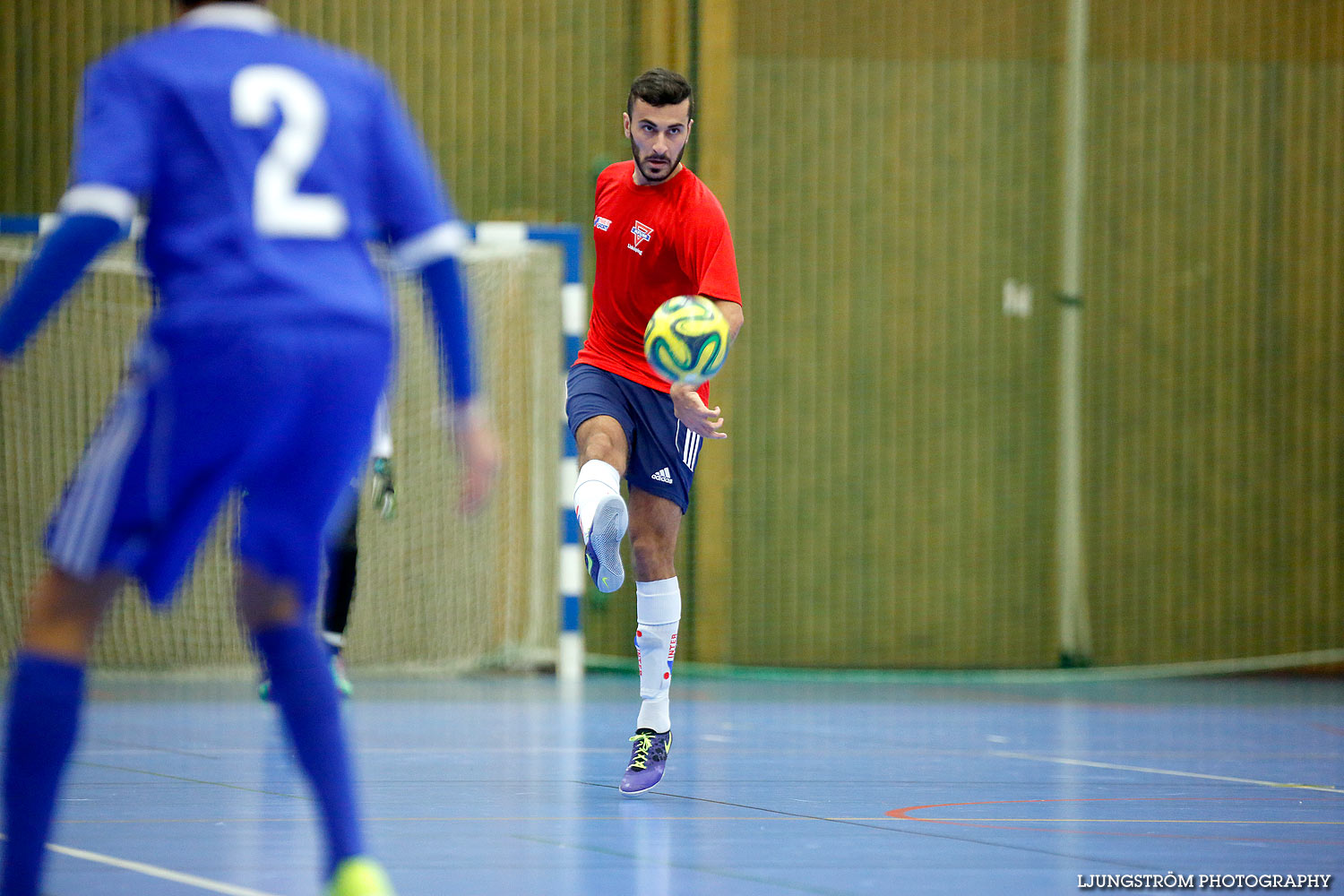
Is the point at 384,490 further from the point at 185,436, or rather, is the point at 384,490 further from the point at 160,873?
the point at 185,436

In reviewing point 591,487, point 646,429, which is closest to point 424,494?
point 646,429

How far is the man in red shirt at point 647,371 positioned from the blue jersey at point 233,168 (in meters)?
2.42

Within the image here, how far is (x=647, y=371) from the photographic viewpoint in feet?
17.1

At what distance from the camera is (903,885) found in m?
3.19

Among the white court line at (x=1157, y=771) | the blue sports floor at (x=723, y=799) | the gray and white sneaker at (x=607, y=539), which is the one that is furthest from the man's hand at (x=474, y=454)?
the white court line at (x=1157, y=771)

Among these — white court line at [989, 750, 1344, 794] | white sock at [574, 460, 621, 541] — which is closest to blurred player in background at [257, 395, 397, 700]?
white sock at [574, 460, 621, 541]

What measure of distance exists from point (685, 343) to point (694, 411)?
0.21m

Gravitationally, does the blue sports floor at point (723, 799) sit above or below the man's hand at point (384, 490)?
below

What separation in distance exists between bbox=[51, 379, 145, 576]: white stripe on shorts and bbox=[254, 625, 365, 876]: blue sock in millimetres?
312

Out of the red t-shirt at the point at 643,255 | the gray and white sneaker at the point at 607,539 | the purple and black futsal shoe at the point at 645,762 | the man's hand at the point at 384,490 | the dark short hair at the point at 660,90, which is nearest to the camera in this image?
the purple and black futsal shoe at the point at 645,762

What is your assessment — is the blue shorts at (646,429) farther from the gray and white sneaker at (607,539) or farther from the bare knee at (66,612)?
the bare knee at (66,612)

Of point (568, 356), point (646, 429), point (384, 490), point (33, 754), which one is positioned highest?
point (568, 356)

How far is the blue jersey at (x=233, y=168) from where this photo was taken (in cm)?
239

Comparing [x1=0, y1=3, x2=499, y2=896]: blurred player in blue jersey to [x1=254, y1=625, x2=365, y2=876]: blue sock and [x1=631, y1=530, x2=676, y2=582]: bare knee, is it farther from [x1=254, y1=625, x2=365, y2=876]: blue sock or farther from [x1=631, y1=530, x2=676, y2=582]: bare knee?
[x1=631, y1=530, x2=676, y2=582]: bare knee
